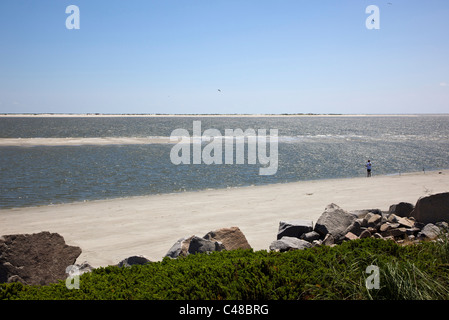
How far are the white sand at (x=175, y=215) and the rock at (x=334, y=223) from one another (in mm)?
2128

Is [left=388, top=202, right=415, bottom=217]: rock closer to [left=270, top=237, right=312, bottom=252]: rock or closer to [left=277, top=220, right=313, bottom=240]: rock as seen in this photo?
[left=277, top=220, right=313, bottom=240]: rock

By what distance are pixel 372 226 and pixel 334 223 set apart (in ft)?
3.94

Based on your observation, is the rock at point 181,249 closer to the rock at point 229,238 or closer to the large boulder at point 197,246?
the large boulder at point 197,246

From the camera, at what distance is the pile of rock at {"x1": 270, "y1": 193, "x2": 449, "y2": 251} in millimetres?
9422

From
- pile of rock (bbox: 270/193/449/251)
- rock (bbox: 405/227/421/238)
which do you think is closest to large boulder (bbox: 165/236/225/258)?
pile of rock (bbox: 270/193/449/251)

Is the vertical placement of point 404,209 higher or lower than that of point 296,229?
higher

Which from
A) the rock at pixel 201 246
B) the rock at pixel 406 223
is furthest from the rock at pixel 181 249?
the rock at pixel 406 223

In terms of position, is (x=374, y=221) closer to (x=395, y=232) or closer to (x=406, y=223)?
(x=395, y=232)

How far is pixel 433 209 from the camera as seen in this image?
10828mm

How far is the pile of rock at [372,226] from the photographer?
9.42 m

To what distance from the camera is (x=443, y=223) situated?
988 cm

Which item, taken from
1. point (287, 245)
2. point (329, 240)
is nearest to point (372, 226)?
point (329, 240)
